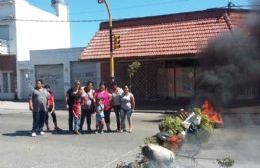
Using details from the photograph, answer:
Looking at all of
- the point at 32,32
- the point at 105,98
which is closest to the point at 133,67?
the point at 105,98

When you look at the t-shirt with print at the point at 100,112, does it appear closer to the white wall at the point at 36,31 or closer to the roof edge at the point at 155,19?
the roof edge at the point at 155,19

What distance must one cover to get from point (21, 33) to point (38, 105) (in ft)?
75.9

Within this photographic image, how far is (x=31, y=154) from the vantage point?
11.0m

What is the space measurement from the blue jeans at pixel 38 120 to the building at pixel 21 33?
20.6 m

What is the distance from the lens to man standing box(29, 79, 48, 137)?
14242mm

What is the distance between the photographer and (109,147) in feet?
38.1

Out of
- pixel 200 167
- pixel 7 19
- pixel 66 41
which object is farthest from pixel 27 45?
pixel 200 167

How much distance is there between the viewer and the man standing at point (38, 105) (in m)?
14.2

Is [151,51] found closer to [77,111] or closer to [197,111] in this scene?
[77,111]

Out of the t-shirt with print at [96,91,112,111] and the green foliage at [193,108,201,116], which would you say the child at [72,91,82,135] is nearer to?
the t-shirt with print at [96,91,112,111]

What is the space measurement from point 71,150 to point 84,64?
2071 centimetres

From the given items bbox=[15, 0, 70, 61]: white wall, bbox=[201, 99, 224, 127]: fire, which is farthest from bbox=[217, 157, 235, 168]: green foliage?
bbox=[15, 0, 70, 61]: white wall

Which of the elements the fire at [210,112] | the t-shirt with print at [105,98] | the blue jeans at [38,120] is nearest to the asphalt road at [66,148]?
the blue jeans at [38,120]

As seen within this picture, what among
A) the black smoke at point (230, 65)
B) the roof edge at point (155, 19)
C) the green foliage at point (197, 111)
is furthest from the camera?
the roof edge at point (155, 19)
